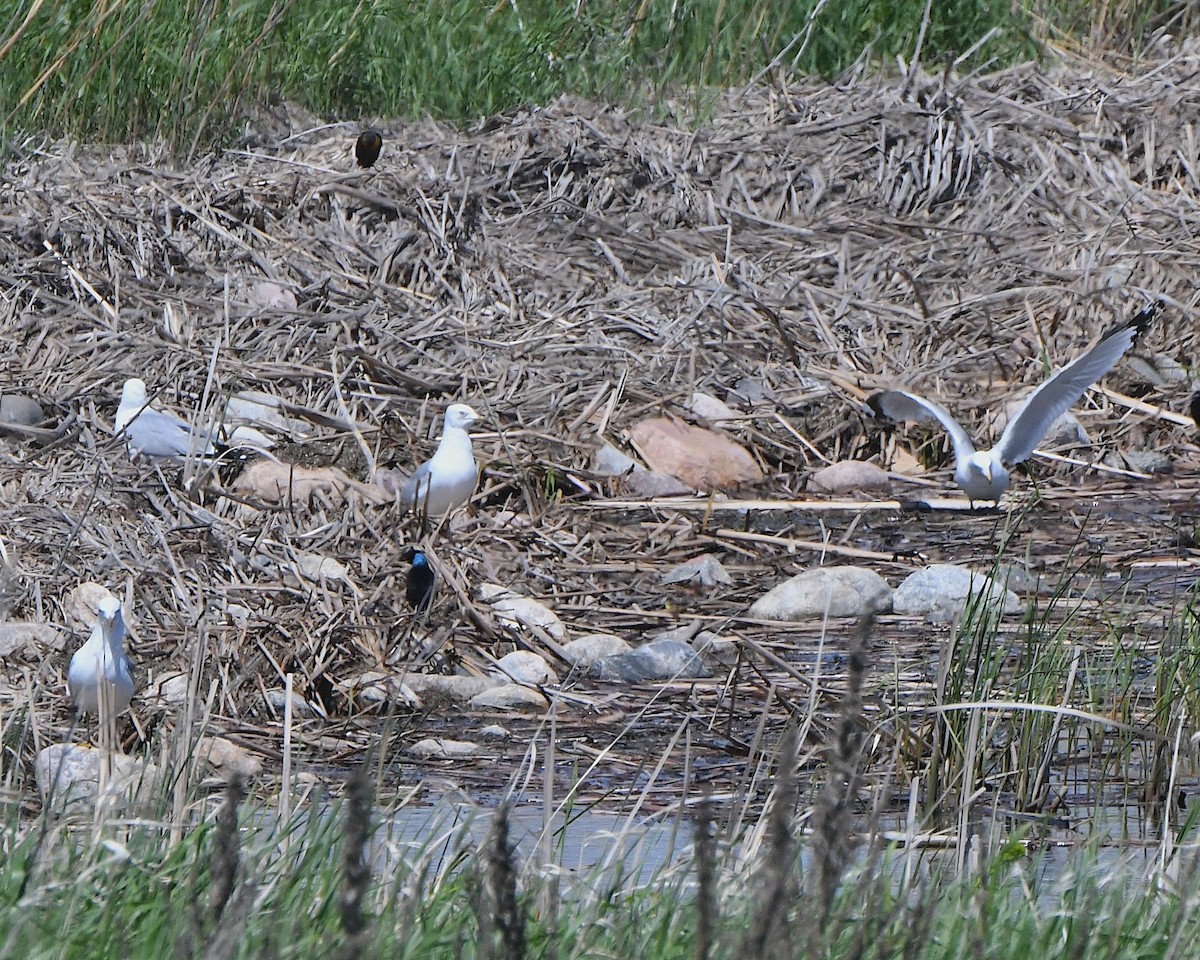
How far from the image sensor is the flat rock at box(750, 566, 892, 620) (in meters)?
5.04

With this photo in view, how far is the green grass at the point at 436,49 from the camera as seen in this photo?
875 cm

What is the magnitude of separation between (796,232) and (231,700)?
4.85 metres

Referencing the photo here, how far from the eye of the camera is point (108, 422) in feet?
21.1

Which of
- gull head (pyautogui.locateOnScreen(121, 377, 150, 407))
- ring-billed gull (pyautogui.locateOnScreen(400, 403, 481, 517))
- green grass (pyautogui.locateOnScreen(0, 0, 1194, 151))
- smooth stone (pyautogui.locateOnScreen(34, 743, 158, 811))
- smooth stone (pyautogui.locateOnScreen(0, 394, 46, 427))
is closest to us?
smooth stone (pyautogui.locateOnScreen(34, 743, 158, 811))

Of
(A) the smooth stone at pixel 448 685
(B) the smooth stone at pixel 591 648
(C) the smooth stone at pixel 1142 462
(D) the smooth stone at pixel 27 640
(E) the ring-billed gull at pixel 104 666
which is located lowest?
(C) the smooth stone at pixel 1142 462

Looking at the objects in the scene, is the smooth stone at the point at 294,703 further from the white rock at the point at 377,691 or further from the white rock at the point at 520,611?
the white rock at the point at 520,611

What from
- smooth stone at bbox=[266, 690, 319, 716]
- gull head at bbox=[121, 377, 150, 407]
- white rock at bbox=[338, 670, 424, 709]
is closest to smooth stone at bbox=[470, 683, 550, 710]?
white rock at bbox=[338, 670, 424, 709]

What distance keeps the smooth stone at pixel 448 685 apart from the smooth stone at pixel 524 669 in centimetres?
4

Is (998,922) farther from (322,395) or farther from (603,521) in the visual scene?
(322,395)

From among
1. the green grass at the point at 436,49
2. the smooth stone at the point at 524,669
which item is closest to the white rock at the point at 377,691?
the smooth stone at the point at 524,669

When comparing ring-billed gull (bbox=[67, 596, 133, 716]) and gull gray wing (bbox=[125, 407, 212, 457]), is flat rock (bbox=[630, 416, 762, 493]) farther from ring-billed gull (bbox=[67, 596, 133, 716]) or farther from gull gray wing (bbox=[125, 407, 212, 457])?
ring-billed gull (bbox=[67, 596, 133, 716])

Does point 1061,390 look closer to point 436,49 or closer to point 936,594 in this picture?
point 936,594

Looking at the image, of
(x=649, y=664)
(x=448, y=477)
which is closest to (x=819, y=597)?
(x=649, y=664)

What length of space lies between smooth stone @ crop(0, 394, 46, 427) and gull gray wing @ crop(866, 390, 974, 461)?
2817 millimetres
